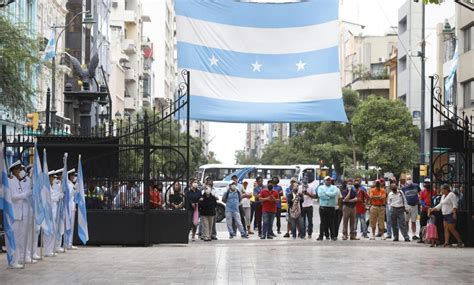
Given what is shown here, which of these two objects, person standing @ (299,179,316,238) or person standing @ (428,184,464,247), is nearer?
person standing @ (428,184,464,247)

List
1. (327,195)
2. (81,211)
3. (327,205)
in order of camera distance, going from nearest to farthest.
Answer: (81,211), (327,195), (327,205)

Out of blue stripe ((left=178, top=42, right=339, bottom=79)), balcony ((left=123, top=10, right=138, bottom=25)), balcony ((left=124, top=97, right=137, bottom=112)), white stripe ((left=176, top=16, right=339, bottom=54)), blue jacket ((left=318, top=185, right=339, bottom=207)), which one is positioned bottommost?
blue jacket ((left=318, top=185, right=339, bottom=207))

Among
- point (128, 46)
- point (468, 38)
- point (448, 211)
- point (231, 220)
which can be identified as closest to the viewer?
point (448, 211)

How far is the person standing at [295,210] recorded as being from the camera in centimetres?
2894

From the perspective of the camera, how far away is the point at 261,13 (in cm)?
2230

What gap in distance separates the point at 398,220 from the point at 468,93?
91.0 ft

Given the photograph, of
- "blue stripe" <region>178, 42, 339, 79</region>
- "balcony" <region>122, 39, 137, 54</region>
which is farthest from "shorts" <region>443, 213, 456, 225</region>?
"balcony" <region>122, 39, 137, 54</region>

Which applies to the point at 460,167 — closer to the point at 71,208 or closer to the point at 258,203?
the point at 258,203

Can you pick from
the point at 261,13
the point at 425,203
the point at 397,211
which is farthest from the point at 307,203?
the point at 261,13

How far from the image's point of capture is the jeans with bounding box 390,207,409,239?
28359 mm

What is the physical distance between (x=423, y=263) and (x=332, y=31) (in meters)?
5.71

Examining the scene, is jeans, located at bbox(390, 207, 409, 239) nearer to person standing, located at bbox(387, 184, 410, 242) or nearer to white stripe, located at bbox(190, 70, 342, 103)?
person standing, located at bbox(387, 184, 410, 242)

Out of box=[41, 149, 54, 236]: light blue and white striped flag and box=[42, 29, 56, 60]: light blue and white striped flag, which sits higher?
box=[42, 29, 56, 60]: light blue and white striped flag

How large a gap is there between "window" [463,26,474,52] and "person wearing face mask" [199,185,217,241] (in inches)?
1160
